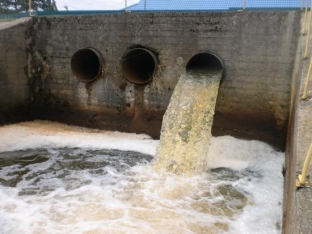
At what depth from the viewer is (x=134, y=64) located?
792 centimetres

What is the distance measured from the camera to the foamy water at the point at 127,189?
12.5 ft

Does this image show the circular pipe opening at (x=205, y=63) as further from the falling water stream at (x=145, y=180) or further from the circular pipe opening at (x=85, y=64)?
the circular pipe opening at (x=85, y=64)

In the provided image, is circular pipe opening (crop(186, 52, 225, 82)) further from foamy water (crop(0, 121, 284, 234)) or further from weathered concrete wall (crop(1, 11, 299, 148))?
foamy water (crop(0, 121, 284, 234))

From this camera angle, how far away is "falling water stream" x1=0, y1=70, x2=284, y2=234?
3.83 m

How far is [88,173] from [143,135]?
91.1 inches

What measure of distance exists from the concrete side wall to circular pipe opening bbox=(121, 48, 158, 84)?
2701mm

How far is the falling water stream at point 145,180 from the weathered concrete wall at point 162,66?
444mm

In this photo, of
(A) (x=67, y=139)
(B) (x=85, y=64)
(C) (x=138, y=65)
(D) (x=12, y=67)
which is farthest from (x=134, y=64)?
(D) (x=12, y=67)

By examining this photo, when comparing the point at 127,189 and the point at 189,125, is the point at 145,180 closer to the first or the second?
the point at 127,189

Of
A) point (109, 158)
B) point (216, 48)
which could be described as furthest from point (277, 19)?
point (109, 158)

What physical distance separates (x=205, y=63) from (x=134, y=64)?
1.75 m

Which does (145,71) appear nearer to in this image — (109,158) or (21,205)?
(109,158)

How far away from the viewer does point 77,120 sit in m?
8.14

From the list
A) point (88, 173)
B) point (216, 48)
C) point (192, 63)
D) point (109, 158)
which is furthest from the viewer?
point (192, 63)
